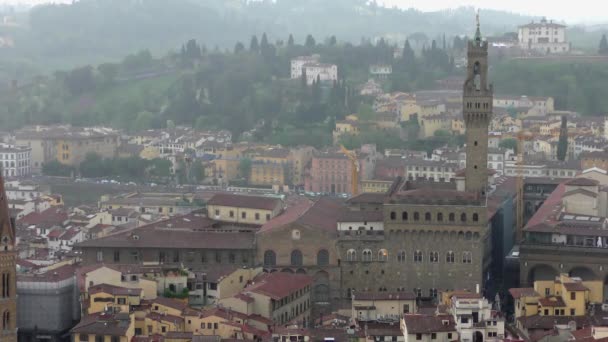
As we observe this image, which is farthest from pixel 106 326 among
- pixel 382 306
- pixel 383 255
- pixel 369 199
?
pixel 369 199

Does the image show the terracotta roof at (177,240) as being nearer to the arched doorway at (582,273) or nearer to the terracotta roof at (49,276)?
the terracotta roof at (49,276)

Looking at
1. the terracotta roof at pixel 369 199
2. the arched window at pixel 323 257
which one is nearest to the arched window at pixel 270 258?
the arched window at pixel 323 257

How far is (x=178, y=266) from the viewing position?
49281mm

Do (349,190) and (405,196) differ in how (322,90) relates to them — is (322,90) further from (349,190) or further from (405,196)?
(405,196)

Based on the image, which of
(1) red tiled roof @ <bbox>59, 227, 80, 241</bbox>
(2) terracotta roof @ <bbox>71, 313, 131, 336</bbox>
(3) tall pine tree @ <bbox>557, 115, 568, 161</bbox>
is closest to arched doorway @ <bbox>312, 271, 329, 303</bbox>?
(2) terracotta roof @ <bbox>71, 313, 131, 336</bbox>

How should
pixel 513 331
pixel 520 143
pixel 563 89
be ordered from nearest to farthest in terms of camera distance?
1. pixel 513 331
2. pixel 520 143
3. pixel 563 89

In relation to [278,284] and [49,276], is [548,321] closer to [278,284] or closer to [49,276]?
[278,284]

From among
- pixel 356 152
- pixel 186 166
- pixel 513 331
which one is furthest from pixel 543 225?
pixel 186 166

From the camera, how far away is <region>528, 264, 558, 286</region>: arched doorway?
48969mm

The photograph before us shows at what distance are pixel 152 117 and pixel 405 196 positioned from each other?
6983cm

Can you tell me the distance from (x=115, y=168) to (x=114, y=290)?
4877 centimetres

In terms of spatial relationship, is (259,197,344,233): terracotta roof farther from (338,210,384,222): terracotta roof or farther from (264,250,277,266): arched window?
(264,250,277,266): arched window

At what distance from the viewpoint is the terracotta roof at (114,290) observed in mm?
44034

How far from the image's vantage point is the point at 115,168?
92500 millimetres
